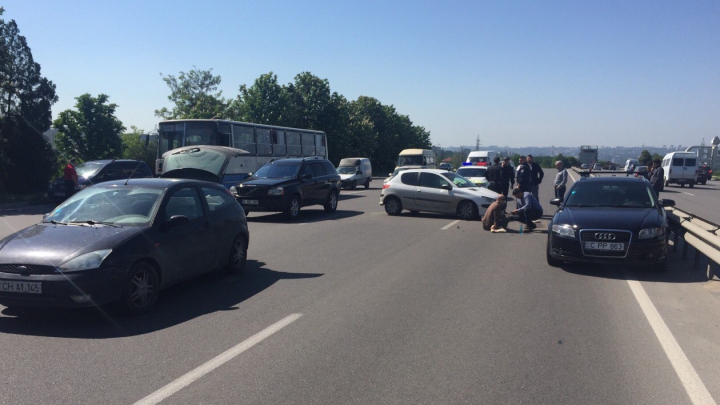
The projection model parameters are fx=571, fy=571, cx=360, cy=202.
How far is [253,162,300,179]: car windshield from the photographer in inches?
685

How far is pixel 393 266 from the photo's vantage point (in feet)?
30.6

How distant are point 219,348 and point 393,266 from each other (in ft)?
14.9

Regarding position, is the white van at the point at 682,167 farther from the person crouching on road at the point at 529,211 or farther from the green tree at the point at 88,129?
the green tree at the point at 88,129

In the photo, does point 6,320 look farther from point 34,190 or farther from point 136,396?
point 34,190

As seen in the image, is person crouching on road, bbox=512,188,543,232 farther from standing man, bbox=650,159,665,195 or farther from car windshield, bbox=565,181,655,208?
standing man, bbox=650,159,665,195

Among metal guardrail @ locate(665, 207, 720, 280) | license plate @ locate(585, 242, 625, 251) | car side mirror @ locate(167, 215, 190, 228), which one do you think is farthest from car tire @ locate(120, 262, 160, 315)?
metal guardrail @ locate(665, 207, 720, 280)

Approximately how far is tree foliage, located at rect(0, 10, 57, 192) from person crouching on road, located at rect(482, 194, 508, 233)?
70.1ft

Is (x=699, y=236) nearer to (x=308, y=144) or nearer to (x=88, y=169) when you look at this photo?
(x=88, y=169)

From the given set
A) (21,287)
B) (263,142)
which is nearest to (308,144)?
(263,142)

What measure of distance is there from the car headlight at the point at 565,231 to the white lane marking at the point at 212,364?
479 centimetres

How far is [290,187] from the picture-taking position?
1659 centimetres

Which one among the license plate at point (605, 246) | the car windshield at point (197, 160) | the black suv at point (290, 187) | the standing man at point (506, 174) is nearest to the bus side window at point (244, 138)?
the black suv at point (290, 187)

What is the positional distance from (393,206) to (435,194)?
4.93 ft

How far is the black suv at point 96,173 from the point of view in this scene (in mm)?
22141
